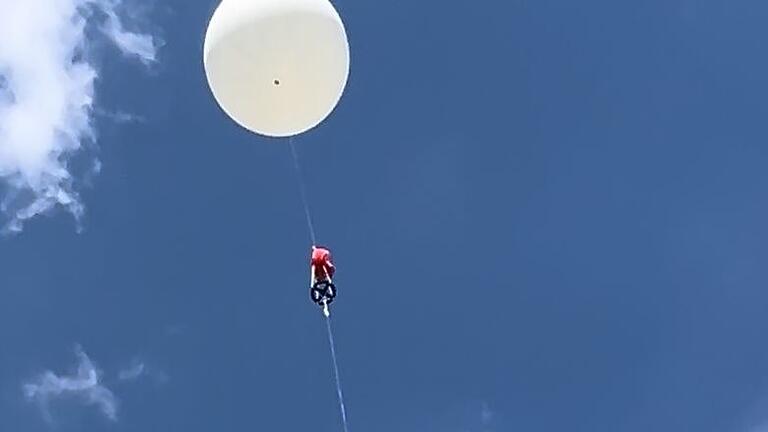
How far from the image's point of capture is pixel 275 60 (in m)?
25.8

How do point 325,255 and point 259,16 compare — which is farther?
point 325,255

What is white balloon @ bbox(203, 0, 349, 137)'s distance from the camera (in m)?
25.7

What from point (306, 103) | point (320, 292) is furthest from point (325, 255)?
point (306, 103)

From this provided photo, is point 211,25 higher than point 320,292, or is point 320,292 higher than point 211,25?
point 211,25

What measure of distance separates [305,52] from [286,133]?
149cm

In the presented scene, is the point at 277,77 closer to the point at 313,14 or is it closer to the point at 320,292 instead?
the point at 313,14

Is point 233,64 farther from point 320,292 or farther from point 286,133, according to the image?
point 320,292

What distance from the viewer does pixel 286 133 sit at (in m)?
26.7

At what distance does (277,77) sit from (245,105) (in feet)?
2.46

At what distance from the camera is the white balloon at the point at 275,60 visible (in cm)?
2573

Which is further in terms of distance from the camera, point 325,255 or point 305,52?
point 325,255

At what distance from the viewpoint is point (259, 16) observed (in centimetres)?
2570

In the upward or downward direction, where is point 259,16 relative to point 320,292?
upward

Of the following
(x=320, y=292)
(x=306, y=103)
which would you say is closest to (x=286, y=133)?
(x=306, y=103)
